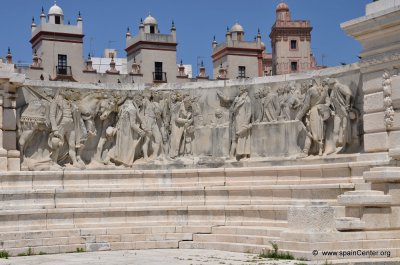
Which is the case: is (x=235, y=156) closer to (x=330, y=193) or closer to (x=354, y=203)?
(x=330, y=193)

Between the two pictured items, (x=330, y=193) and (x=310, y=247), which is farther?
(x=330, y=193)

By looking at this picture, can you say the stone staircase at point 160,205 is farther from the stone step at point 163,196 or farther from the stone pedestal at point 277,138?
the stone pedestal at point 277,138

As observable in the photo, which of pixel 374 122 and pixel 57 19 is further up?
pixel 57 19

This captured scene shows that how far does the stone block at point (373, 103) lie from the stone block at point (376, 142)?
1.93 feet

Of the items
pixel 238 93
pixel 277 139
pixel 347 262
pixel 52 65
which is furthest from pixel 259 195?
pixel 52 65

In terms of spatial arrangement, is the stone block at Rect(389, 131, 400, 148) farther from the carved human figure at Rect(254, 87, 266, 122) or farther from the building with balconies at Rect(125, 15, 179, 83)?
the building with balconies at Rect(125, 15, 179, 83)

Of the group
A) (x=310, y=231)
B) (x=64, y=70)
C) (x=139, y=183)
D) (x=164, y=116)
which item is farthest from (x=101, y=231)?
(x=64, y=70)

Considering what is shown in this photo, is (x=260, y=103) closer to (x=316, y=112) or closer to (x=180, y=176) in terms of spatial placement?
(x=316, y=112)

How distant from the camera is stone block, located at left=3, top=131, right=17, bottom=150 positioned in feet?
59.7

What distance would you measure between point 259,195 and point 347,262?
5.15 m

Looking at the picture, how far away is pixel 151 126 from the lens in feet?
64.5

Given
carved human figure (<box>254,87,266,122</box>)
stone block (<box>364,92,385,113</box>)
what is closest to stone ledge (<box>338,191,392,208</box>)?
stone block (<box>364,92,385,113</box>)

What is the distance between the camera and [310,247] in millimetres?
12875

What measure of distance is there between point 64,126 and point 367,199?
8.86 meters
